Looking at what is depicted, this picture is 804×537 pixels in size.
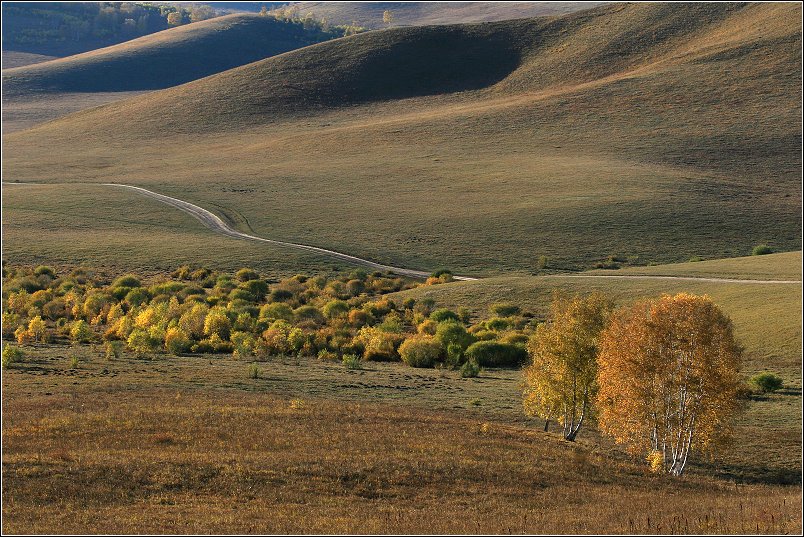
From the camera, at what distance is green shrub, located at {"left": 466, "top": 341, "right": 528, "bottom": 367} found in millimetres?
45750

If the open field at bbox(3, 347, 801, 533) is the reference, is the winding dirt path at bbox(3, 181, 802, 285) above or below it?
above

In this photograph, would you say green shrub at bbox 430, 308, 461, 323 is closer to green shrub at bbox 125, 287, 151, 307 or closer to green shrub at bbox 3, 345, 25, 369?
green shrub at bbox 125, 287, 151, 307

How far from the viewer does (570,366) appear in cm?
3172

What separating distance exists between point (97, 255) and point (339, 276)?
21955 millimetres

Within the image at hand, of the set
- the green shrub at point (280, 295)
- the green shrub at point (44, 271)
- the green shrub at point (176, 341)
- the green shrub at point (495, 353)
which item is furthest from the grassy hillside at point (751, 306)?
the green shrub at point (44, 271)

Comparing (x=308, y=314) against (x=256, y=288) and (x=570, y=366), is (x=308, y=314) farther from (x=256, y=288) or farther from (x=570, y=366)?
(x=570, y=366)

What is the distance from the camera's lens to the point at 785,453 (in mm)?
29969

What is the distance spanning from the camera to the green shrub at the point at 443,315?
177 ft

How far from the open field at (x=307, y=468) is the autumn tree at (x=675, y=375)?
1.53 m

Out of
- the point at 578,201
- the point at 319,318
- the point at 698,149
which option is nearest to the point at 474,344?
the point at 319,318

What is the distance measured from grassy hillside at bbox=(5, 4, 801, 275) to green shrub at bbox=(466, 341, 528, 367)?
86.8ft

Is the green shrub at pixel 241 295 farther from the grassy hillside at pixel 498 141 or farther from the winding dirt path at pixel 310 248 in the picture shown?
the grassy hillside at pixel 498 141

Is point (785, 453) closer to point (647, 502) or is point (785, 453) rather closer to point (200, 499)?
point (647, 502)

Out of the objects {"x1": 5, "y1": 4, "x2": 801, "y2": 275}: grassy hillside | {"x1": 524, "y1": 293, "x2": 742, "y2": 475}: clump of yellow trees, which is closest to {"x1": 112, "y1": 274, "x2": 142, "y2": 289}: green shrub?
{"x1": 5, "y1": 4, "x2": 801, "y2": 275}: grassy hillside
